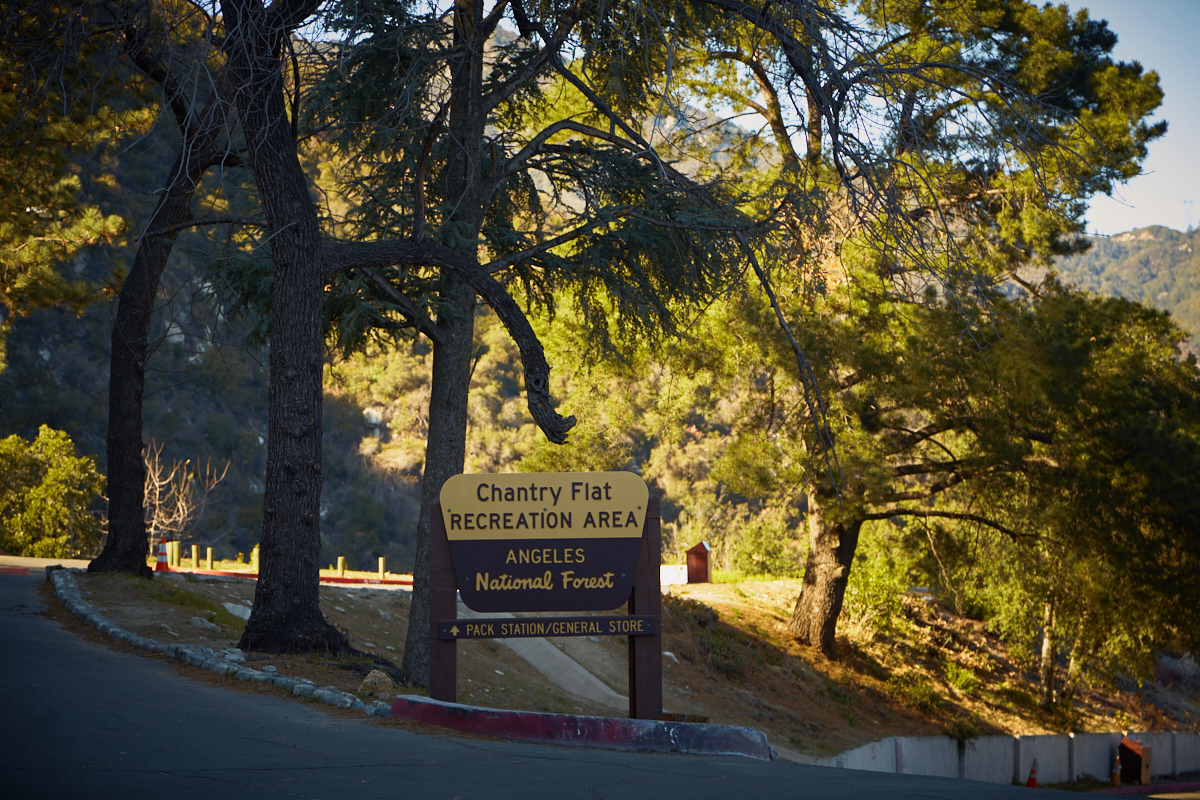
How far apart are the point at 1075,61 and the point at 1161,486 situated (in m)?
8.30

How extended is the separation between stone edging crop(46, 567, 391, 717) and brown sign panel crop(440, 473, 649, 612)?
3.43ft

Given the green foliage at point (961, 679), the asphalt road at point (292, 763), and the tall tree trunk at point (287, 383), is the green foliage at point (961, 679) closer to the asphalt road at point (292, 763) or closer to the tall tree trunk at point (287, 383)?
the tall tree trunk at point (287, 383)

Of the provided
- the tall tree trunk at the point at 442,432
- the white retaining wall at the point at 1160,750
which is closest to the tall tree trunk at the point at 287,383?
the tall tree trunk at the point at 442,432

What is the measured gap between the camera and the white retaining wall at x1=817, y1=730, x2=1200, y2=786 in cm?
1599

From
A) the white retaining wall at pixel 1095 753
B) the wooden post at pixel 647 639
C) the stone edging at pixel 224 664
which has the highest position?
the wooden post at pixel 647 639

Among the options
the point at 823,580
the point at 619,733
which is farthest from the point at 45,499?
the point at 619,733

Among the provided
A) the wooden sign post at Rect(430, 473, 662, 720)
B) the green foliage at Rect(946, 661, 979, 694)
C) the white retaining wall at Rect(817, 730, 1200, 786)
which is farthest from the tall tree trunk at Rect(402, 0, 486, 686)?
the green foliage at Rect(946, 661, 979, 694)

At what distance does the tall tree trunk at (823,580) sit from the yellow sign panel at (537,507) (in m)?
12.5

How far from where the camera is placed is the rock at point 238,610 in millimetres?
13084

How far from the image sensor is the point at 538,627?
22.4ft

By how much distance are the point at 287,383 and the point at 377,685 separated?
10.1 ft

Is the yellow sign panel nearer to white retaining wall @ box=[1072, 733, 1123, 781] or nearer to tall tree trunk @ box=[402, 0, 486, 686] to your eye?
tall tree trunk @ box=[402, 0, 486, 686]

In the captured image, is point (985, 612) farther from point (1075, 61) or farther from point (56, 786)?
point (56, 786)

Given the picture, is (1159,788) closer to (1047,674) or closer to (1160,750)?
(1160,750)
